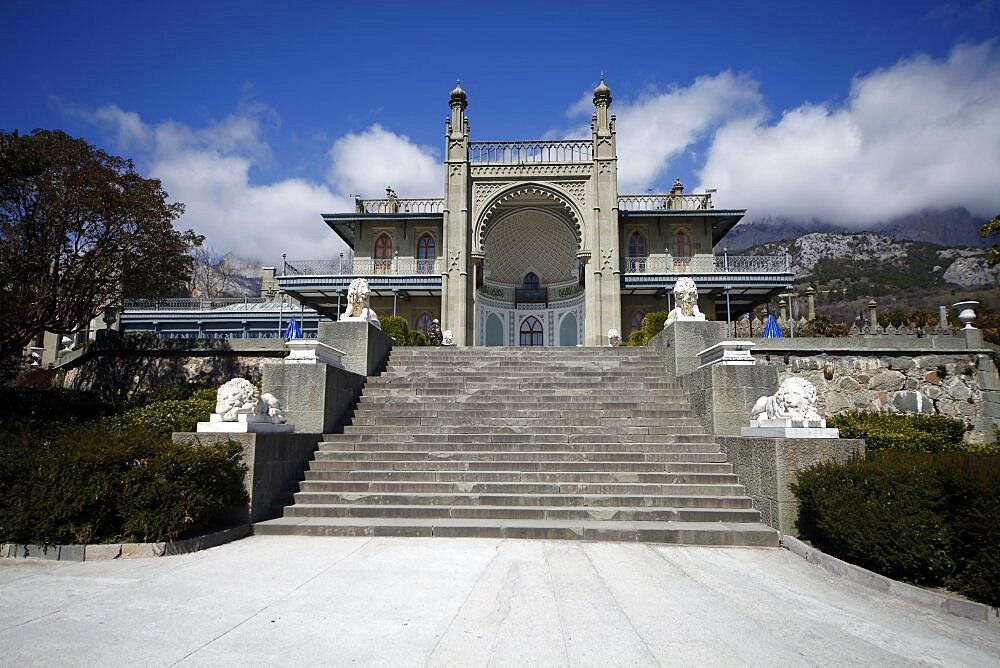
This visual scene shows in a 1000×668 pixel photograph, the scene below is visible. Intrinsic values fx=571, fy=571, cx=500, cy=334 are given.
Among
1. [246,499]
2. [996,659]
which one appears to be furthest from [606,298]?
[996,659]

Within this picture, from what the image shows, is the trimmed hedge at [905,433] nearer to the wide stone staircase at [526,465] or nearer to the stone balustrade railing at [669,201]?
the wide stone staircase at [526,465]

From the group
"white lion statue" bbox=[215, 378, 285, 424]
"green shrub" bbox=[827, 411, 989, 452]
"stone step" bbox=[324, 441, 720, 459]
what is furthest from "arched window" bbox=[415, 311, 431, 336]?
"white lion statue" bbox=[215, 378, 285, 424]

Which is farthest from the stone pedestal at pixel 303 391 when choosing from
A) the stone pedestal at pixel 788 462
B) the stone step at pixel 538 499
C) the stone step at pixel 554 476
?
the stone pedestal at pixel 788 462

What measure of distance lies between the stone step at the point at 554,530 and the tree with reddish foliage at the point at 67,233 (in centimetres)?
1050

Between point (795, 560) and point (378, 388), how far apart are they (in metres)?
8.41

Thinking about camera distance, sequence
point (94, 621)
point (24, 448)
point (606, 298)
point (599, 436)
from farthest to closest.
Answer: point (606, 298), point (599, 436), point (24, 448), point (94, 621)

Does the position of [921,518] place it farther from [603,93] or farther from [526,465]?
[603,93]

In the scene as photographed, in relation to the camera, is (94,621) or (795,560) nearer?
(94,621)

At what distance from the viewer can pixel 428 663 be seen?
3.46 metres

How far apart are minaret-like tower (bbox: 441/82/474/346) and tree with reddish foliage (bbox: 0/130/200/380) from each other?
11.6m

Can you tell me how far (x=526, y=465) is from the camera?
9141 millimetres

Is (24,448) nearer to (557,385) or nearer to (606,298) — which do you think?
(557,385)

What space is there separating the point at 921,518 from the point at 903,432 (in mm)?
6945

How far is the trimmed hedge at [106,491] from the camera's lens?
6055 millimetres
